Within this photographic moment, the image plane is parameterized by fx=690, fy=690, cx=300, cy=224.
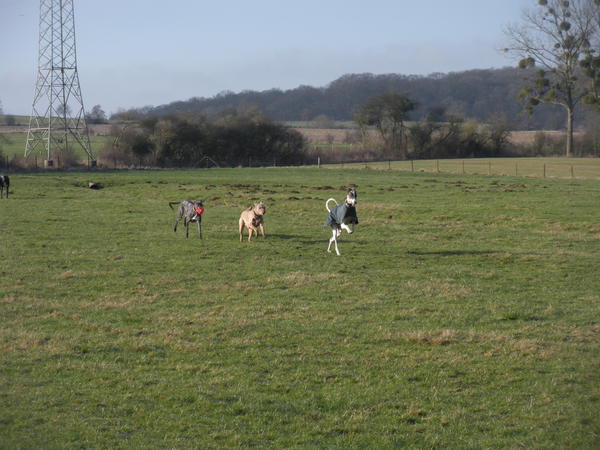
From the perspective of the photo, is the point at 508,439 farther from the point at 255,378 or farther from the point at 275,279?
the point at 275,279

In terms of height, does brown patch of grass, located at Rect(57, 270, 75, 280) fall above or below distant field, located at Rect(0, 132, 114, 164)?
below

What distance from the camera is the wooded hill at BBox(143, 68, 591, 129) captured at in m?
164

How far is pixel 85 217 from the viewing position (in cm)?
2944

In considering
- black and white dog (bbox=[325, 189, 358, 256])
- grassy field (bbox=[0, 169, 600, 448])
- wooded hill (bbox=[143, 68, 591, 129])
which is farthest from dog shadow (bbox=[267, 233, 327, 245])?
wooded hill (bbox=[143, 68, 591, 129])

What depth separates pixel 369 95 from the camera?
17975 centimetres

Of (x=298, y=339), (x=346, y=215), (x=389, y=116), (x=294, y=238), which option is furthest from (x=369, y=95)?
(x=298, y=339)

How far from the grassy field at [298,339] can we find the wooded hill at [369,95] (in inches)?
5545

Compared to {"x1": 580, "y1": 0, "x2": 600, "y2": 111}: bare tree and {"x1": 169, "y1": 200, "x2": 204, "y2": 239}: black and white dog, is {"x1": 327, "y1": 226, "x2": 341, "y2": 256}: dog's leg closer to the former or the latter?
{"x1": 169, "y1": 200, "x2": 204, "y2": 239}: black and white dog

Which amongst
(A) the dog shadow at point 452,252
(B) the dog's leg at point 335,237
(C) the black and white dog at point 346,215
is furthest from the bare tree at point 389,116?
(C) the black and white dog at point 346,215

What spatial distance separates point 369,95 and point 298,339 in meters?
173

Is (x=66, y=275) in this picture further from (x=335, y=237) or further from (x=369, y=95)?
(x=369, y=95)

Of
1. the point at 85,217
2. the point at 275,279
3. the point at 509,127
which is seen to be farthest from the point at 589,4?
the point at 275,279

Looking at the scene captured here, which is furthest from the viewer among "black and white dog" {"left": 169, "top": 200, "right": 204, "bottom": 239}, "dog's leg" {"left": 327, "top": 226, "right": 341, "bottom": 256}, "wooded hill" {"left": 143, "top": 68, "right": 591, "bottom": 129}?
"wooded hill" {"left": 143, "top": 68, "right": 591, "bottom": 129}

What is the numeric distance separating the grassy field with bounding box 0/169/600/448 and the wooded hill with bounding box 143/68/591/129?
141m
